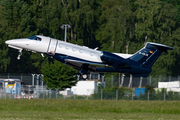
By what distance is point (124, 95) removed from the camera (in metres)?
48.2

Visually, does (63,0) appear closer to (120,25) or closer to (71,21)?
(71,21)

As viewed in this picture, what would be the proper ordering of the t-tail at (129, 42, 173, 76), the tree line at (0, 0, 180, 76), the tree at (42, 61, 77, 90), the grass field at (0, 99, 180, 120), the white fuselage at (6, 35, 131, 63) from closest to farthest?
1. the white fuselage at (6, 35, 131, 63)
2. the t-tail at (129, 42, 173, 76)
3. the grass field at (0, 99, 180, 120)
4. the tree at (42, 61, 77, 90)
5. the tree line at (0, 0, 180, 76)

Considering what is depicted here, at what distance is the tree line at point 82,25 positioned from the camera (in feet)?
254

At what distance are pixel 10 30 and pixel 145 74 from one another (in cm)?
5630

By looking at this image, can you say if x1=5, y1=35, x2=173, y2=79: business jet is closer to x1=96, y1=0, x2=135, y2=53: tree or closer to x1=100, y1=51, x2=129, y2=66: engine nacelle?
x1=100, y1=51, x2=129, y2=66: engine nacelle

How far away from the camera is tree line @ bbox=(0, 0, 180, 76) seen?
77500 millimetres

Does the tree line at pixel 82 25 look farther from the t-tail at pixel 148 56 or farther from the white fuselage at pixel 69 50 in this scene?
the white fuselage at pixel 69 50

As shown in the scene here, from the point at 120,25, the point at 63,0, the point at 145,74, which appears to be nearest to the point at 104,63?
the point at 145,74

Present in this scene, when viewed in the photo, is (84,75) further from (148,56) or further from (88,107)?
(88,107)

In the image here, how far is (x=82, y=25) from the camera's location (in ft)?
263

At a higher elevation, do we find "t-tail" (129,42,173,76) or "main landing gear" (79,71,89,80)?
"t-tail" (129,42,173,76)

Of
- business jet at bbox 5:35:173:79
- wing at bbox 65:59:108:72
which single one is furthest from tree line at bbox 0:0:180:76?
wing at bbox 65:59:108:72

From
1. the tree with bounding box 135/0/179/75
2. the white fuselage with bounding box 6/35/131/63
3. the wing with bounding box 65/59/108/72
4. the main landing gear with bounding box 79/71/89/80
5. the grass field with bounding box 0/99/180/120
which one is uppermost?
the tree with bounding box 135/0/179/75

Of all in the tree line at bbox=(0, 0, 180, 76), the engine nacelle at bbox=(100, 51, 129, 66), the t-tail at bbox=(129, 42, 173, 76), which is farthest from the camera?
the tree line at bbox=(0, 0, 180, 76)
